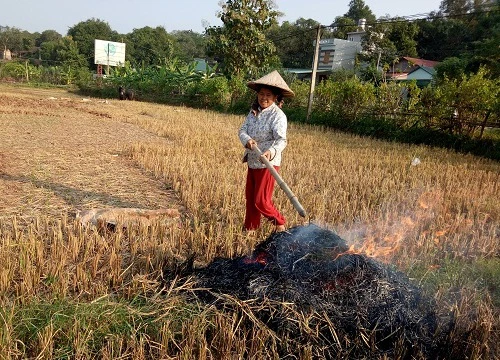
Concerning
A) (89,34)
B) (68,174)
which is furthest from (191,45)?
(68,174)

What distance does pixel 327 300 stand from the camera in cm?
242

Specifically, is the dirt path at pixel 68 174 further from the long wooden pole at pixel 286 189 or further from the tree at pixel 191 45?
the tree at pixel 191 45

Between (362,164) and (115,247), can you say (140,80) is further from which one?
(115,247)

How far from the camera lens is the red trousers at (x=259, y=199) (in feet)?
12.3

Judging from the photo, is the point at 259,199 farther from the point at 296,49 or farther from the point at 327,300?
the point at 296,49

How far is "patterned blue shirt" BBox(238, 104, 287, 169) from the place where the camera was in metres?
3.70

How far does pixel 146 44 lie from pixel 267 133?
71710 mm

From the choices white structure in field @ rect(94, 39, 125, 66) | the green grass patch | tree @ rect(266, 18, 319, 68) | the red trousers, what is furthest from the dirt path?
tree @ rect(266, 18, 319, 68)

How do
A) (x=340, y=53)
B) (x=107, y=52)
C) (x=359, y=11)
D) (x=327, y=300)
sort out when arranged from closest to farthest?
(x=327, y=300) < (x=107, y=52) < (x=340, y=53) < (x=359, y=11)

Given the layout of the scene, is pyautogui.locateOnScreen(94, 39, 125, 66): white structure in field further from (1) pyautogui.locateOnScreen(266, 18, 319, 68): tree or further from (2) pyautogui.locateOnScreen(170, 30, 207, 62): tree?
(2) pyautogui.locateOnScreen(170, 30, 207, 62): tree

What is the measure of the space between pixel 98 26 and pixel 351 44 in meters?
50.1

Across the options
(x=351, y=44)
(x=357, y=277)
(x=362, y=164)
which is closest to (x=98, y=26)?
(x=351, y=44)

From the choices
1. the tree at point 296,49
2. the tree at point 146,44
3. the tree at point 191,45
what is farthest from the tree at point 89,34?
the tree at point 296,49

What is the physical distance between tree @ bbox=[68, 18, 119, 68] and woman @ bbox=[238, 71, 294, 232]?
6693 centimetres
